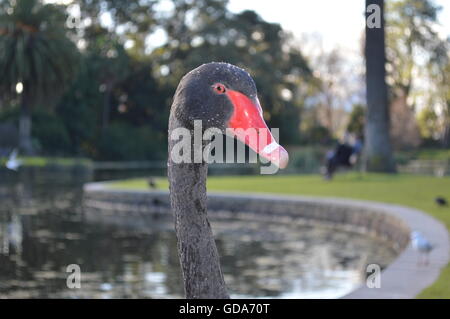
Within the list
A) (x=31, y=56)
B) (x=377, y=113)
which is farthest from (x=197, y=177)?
(x=31, y=56)

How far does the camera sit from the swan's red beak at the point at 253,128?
8.59 ft

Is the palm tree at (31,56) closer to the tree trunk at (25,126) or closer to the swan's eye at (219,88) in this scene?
the tree trunk at (25,126)

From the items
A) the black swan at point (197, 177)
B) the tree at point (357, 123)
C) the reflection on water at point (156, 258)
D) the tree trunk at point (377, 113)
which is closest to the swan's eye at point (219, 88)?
the black swan at point (197, 177)

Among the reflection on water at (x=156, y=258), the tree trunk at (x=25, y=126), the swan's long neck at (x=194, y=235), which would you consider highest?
the tree trunk at (x=25, y=126)

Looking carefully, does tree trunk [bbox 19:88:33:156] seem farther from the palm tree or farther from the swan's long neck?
the swan's long neck

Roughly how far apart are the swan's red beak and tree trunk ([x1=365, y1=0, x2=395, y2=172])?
16.2 metres

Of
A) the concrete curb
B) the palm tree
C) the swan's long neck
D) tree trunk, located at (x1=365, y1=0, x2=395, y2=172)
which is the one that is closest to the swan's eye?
the swan's long neck

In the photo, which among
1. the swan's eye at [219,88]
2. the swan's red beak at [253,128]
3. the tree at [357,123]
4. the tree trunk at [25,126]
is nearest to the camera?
the swan's red beak at [253,128]

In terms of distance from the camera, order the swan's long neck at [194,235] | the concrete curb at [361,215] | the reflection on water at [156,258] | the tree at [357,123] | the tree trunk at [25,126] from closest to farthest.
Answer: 1. the swan's long neck at [194,235]
2. the concrete curb at [361,215]
3. the reflection on water at [156,258]
4. the tree trunk at [25,126]
5. the tree at [357,123]

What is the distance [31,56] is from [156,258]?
28492 millimetres

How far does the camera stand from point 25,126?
36.7 m

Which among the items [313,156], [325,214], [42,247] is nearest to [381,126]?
[325,214]

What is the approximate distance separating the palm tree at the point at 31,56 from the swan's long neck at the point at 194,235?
33.8 meters

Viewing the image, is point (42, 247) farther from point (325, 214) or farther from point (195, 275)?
point (195, 275)
